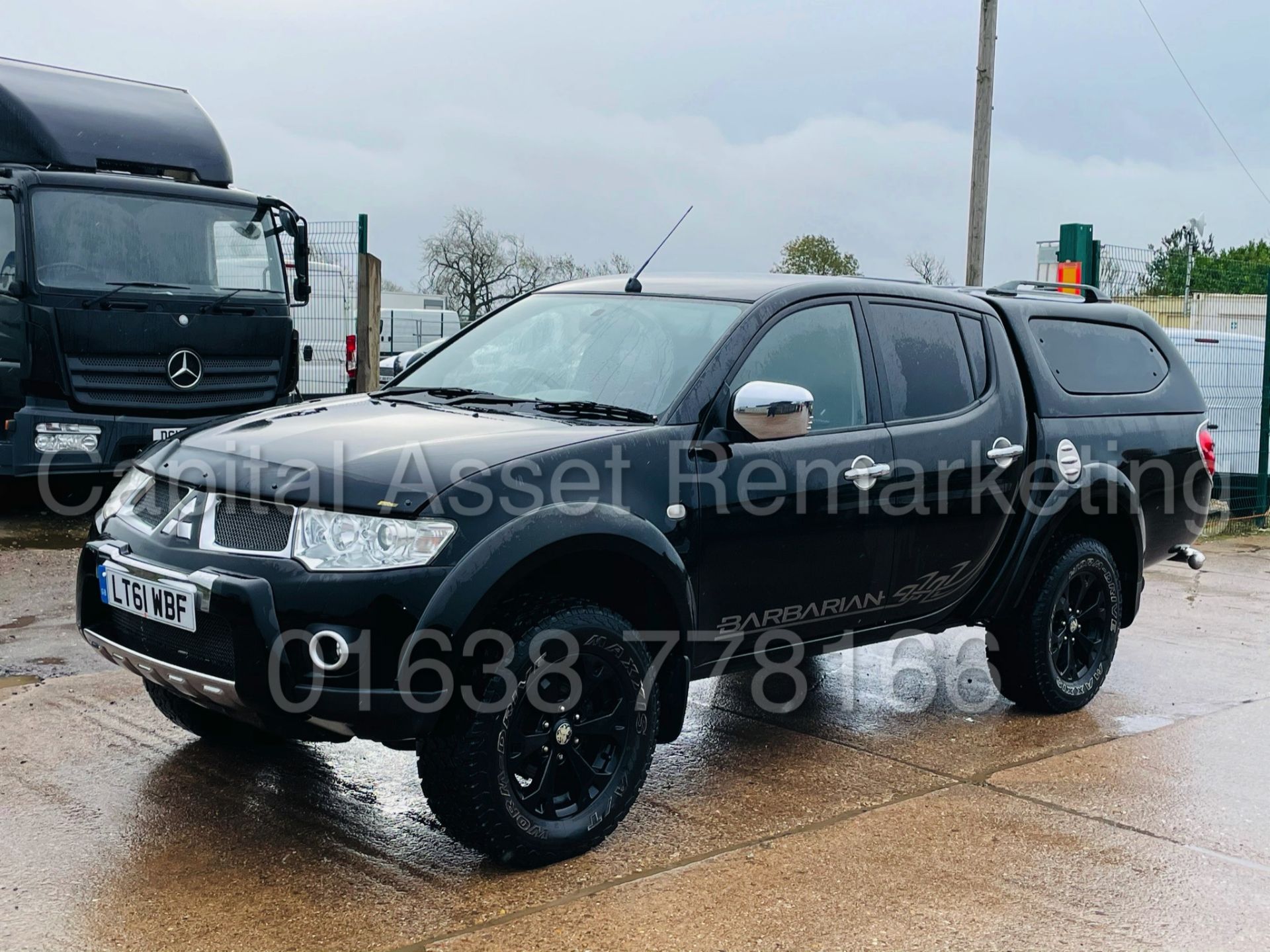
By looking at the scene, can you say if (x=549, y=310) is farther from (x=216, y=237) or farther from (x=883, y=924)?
(x=216, y=237)

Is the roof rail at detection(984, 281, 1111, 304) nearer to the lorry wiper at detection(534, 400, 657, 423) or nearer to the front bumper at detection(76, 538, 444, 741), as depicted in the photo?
the lorry wiper at detection(534, 400, 657, 423)

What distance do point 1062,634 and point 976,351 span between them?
1.31 m

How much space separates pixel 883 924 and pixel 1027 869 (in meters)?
0.66

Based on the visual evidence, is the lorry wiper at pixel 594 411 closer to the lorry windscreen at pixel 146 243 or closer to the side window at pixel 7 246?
the lorry windscreen at pixel 146 243

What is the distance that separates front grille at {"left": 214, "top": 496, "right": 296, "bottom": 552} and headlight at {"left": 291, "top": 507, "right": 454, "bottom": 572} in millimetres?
76

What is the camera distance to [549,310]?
510 centimetres

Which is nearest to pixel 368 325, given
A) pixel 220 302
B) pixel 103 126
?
pixel 220 302

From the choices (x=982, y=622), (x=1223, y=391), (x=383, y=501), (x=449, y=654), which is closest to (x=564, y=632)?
(x=449, y=654)

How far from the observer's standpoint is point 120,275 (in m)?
9.67

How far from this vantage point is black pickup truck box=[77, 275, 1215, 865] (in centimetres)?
357

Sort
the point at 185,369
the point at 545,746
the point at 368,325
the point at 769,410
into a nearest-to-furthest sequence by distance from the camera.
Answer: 1. the point at 545,746
2. the point at 769,410
3. the point at 185,369
4. the point at 368,325

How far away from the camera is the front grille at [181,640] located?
3.58 meters

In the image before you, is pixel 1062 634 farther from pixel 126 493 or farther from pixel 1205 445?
pixel 126 493

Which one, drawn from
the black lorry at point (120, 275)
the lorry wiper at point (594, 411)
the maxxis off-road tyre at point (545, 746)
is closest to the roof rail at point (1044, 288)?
the lorry wiper at point (594, 411)
